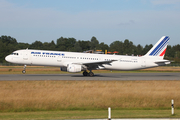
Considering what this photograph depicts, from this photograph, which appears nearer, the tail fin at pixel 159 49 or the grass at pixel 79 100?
the grass at pixel 79 100

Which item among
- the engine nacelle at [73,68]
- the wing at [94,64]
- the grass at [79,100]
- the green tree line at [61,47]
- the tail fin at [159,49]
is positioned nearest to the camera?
the grass at [79,100]

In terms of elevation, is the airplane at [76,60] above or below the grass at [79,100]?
above

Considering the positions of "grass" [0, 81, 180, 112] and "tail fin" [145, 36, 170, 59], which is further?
"tail fin" [145, 36, 170, 59]

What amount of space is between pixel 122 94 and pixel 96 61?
59.5 ft

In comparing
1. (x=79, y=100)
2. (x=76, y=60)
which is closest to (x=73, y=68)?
(x=76, y=60)

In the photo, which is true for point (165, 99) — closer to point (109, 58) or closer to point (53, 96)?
point (53, 96)

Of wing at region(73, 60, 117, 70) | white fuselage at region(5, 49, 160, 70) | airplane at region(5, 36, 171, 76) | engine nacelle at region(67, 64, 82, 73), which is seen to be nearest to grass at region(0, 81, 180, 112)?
engine nacelle at region(67, 64, 82, 73)

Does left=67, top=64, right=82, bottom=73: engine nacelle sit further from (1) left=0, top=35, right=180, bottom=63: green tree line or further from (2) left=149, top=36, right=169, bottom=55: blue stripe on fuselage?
(1) left=0, top=35, right=180, bottom=63: green tree line

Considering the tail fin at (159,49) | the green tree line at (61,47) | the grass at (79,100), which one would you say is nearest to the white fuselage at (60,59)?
the tail fin at (159,49)

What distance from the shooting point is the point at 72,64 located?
112 ft

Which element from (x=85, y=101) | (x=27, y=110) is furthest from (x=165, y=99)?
(x=27, y=110)

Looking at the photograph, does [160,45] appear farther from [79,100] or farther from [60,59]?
[79,100]

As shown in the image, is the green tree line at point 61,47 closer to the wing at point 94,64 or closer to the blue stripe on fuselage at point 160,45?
the blue stripe on fuselage at point 160,45

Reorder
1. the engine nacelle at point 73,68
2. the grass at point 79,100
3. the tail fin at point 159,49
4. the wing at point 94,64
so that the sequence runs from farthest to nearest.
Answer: the tail fin at point 159,49
the wing at point 94,64
the engine nacelle at point 73,68
the grass at point 79,100
